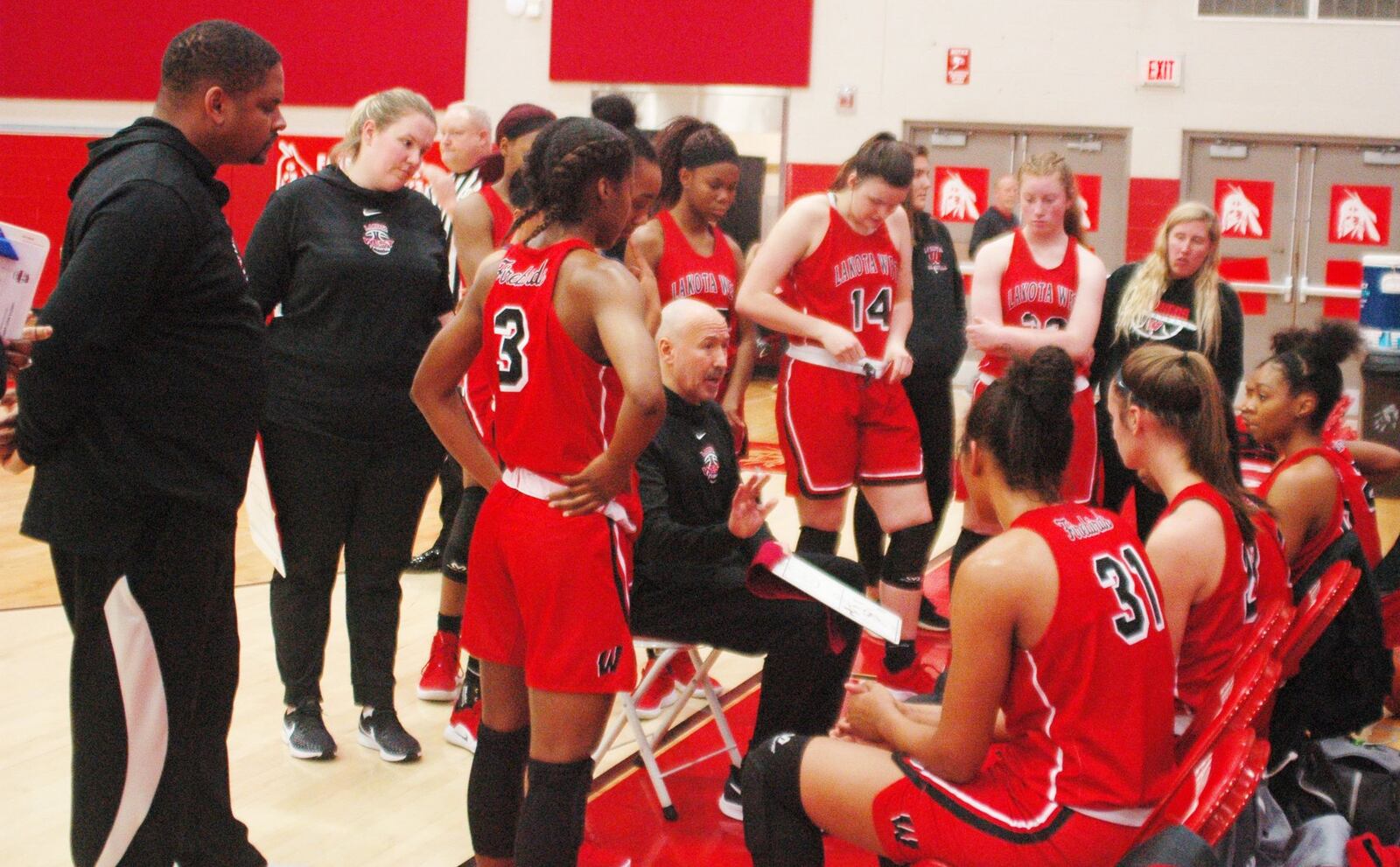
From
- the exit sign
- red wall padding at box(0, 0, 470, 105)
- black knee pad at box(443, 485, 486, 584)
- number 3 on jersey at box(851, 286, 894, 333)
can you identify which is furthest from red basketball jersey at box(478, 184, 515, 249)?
red wall padding at box(0, 0, 470, 105)

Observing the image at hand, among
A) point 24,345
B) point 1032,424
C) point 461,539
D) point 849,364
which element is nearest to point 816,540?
point 849,364

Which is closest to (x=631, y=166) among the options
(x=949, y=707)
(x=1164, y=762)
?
(x=949, y=707)

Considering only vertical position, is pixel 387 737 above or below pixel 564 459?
below

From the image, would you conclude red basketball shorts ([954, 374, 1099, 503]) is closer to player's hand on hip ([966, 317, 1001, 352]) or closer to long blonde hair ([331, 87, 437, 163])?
player's hand on hip ([966, 317, 1001, 352])

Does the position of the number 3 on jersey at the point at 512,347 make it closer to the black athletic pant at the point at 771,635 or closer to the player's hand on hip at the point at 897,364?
the black athletic pant at the point at 771,635

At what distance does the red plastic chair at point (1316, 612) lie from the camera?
270 centimetres

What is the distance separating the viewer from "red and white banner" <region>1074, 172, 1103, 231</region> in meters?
11.2

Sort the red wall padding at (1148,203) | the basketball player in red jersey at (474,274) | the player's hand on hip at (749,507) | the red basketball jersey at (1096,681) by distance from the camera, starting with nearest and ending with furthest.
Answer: the red basketball jersey at (1096,681) < the player's hand on hip at (749,507) < the basketball player in red jersey at (474,274) < the red wall padding at (1148,203)

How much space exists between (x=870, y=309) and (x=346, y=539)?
176cm

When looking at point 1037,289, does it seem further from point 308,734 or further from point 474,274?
point 308,734

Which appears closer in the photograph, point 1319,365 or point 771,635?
point 771,635

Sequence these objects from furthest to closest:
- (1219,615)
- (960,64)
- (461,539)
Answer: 1. (960,64)
2. (461,539)
3. (1219,615)

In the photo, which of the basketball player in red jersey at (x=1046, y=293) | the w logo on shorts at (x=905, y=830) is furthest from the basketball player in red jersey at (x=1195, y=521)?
the basketball player in red jersey at (x=1046, y=293)

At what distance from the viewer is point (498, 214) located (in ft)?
13.0
